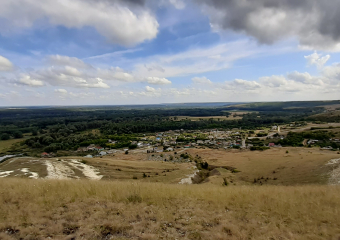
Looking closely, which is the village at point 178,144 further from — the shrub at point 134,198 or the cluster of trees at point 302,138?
the shrub at point 134,198

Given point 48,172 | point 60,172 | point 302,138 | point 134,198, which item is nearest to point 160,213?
point 134,198

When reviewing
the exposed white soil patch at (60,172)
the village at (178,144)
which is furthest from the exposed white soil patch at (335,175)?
the village at (178,144)

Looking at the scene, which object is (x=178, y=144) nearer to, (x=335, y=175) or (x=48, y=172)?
(x=48, y=172)

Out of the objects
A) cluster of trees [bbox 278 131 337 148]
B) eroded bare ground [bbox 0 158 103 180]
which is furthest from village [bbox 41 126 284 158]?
eroded bare ground [bbox 0 158 103 180]

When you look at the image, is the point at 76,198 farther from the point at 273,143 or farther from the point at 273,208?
the point at 273,143

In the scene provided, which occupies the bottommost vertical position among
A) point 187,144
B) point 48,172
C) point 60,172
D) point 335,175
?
point 187,144

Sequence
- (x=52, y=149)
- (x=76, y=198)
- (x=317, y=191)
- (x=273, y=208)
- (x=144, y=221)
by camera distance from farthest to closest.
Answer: (x=52, y=149) → (x=317, y=191) → (x=76, y=198) → (x=273, y=208) → (x=144, y=221)

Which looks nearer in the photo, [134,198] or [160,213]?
[160,213]

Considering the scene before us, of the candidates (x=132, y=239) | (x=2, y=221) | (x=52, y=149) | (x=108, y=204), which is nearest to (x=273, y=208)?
(x=132, y=239)

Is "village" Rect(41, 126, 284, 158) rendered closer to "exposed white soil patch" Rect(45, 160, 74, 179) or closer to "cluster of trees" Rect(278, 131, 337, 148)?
"cluster of trees" Rect(278, 131, 337, 148)
